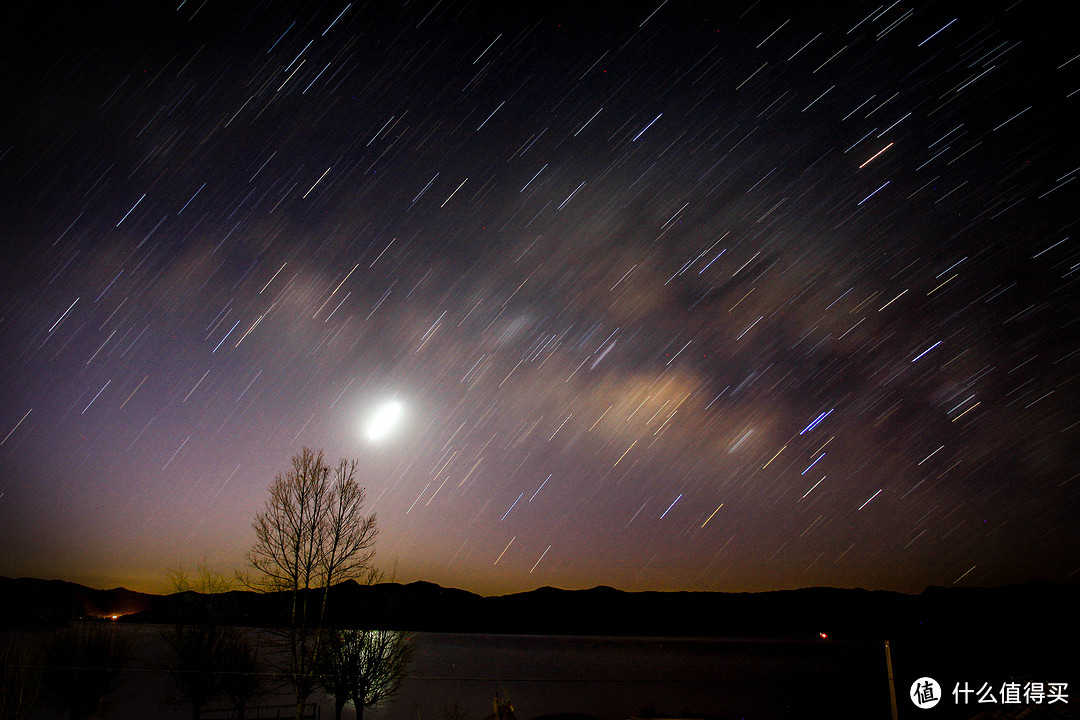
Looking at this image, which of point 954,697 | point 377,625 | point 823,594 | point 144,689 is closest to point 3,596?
point 144,689

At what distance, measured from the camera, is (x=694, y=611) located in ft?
616

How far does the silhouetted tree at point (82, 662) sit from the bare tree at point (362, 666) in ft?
32.9

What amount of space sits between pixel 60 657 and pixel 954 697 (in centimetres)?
2928

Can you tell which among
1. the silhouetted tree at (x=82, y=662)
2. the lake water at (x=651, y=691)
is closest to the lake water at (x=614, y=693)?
the lake water at (x=651, y=691)

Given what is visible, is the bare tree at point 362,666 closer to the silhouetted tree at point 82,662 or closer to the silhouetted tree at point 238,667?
the silhouetted tree at point 238,667

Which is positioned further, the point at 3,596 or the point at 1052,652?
the point at 3,596

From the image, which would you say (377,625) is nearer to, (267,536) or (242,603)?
(242,603)

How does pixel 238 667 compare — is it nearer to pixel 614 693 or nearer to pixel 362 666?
pixel 362 666

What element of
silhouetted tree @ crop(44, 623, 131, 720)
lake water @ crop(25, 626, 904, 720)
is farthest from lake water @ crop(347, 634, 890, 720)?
silhouetted tree @ crop(44, 623, 131, 720)

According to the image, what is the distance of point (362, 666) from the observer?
2172 cm

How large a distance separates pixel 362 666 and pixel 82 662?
11.4 m

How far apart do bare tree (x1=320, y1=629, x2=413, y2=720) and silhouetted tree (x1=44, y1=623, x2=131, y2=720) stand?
32.9ft

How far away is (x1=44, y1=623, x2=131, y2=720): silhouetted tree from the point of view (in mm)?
22938

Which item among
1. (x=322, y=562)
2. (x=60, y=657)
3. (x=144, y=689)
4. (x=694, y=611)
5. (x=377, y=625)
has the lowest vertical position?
(x=694, y=611)
